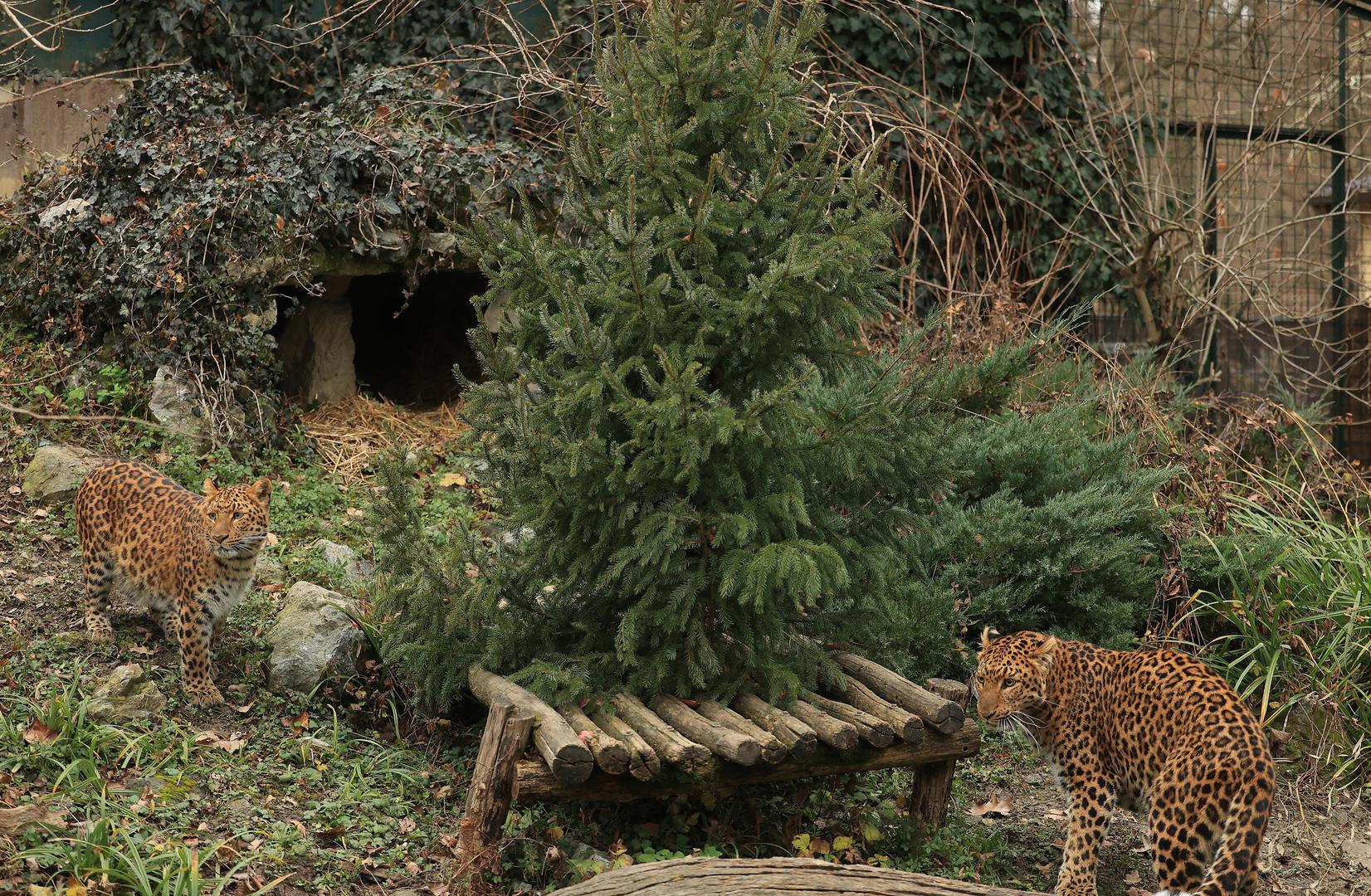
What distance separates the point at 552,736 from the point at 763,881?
113cm

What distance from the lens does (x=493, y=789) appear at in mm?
5133

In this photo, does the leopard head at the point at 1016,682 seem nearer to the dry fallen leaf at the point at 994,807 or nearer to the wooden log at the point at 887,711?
the wooden log at the point at 887,711

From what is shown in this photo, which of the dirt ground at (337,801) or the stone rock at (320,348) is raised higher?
the stone rock at (320,348)

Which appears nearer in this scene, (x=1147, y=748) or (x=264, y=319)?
(x=1147, y=748)

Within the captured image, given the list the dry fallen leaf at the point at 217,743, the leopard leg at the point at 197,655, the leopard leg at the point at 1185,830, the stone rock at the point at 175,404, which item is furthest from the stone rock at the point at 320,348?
the leopard leg at the point at 1185,830

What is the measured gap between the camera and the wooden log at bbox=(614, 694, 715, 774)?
5.06 m

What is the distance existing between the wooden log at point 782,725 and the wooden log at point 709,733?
15 centimetres

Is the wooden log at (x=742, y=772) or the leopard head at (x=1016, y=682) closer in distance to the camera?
the wooden log at (x=742, y=772)

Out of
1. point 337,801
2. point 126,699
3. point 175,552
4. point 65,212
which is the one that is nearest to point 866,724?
point 337,801

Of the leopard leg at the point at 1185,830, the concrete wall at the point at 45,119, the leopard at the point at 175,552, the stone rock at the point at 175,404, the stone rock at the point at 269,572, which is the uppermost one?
the concrete wall at the point at 45,119

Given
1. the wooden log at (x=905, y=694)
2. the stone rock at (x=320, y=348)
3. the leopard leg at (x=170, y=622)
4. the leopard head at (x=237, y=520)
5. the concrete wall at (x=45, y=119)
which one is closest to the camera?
the wooden log at (x=905, y=694)

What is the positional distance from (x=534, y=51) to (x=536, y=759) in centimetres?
694

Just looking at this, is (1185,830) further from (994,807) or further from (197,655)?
(197,655)

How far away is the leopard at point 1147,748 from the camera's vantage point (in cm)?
489
